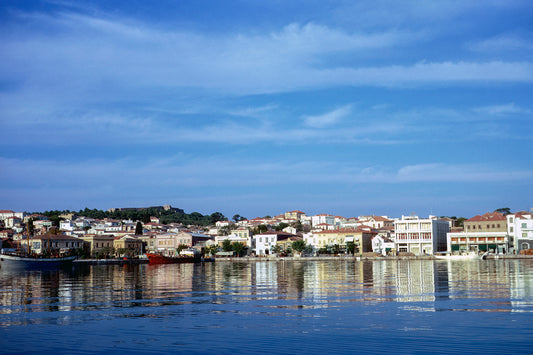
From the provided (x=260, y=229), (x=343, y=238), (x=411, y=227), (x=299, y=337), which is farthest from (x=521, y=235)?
(x=299, y=337)

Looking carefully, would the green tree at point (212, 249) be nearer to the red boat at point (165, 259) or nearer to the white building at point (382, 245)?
the red boat at point (165, 259)

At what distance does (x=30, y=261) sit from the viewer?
255 ft

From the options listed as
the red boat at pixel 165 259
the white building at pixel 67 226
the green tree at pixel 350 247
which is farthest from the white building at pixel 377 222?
the white building at pixel 67 226

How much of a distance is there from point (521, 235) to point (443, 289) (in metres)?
68.5

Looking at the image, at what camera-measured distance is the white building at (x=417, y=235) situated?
92250mm

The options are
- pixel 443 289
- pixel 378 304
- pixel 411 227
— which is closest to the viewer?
pixel 378 304

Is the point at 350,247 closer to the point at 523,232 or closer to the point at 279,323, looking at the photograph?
the point at 523,232

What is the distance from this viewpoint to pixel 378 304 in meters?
18.7

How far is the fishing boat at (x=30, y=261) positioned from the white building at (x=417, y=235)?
53.7 m

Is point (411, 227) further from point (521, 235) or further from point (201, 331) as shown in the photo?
point (201, 331)

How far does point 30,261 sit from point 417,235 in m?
59.4

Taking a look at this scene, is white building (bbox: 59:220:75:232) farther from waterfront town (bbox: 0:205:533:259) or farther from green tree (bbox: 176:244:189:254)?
green tree (bbox: 176:244:189:254)

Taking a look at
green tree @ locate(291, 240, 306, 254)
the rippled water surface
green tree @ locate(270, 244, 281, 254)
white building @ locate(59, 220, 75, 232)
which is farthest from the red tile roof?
white building @ locate(59, 220, 75, 232)

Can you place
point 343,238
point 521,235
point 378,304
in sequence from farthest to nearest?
1. point 343,238
2. point 521,235
3. point 378,304
